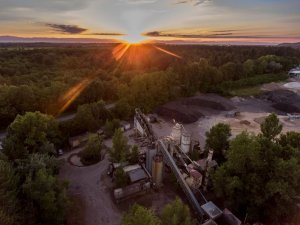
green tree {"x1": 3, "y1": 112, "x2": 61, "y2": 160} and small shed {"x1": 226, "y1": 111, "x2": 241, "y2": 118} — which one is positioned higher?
green tree {"x1": 3, "y1": 112, "x2": 61, "y2": 160}

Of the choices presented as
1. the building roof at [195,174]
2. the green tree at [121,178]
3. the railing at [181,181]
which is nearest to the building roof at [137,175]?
the green tree at [121,178]

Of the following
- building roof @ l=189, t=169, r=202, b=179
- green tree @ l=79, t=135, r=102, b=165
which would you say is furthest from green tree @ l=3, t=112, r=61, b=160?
building roof @ l=189, t=169, r=202, b=179

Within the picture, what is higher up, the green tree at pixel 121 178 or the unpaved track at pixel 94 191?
the green tree at pixel 121 178

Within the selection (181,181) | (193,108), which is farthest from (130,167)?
(193,108)

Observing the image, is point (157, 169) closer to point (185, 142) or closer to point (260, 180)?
point (185, 142)

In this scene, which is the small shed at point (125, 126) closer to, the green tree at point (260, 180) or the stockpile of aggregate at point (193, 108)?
the stockpile of aggregate at point (193, 108)

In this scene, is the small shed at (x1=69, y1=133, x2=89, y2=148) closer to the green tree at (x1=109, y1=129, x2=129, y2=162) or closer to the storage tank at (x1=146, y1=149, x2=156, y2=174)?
the green tree at (x1=109, y1=129, x2=129, y2=162)
